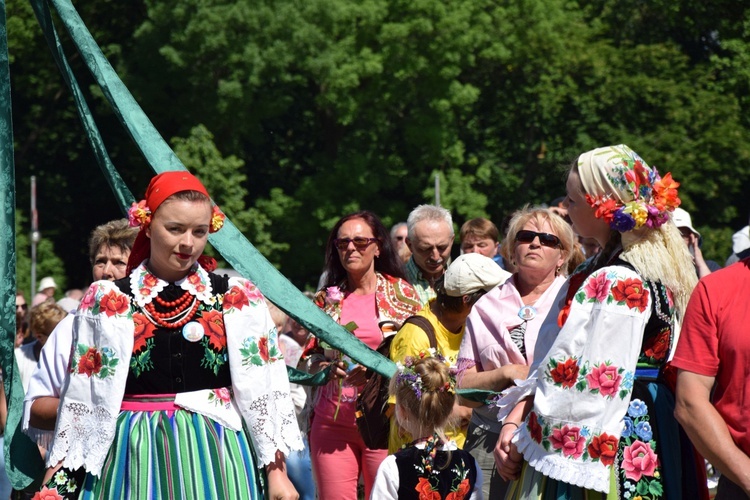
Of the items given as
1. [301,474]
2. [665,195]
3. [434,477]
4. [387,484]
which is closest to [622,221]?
[665,195]

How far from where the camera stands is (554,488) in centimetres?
392

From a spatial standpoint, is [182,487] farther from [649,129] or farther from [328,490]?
[649,129]

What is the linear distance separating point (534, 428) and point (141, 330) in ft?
4.36

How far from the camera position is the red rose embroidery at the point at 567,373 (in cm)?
383

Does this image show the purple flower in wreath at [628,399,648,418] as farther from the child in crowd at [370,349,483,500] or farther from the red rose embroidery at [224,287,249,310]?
the red rose embroidery at [224,287,249,310]

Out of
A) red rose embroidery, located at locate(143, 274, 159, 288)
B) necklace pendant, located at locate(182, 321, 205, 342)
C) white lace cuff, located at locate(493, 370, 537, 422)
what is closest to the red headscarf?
red rose embroidery, located at locate(143, 274, 159, 288)

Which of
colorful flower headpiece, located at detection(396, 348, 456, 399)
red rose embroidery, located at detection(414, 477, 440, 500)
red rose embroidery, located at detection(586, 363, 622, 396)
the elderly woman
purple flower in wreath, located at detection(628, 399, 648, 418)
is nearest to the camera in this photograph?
red rose embroidery, located at detection(586, 363, 622, 396)

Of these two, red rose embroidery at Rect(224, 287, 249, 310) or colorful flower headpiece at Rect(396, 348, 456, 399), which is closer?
red rose embroidery at Rect(224, 287, 249, 310)

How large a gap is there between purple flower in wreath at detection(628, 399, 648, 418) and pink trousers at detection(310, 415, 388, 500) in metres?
2.18

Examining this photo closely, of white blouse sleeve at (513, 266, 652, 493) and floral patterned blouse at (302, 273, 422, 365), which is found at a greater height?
floral patterned blouse at (302, 273, 422, 365)

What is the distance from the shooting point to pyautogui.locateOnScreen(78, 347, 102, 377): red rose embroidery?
389cm

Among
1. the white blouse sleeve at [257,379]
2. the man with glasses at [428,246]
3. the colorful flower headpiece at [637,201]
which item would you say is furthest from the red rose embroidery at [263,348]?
the man with glasses at [428,246]

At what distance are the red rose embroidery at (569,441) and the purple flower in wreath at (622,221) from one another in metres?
0.66

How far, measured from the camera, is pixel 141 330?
3965mm
